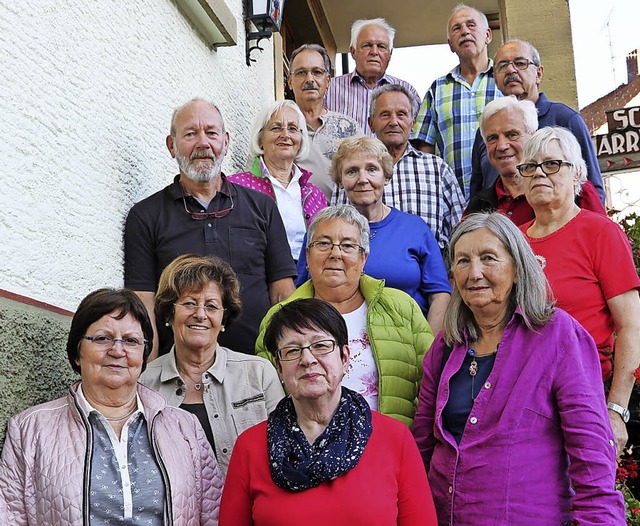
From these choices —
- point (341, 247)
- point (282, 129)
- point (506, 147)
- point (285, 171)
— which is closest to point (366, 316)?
point (341, 247)

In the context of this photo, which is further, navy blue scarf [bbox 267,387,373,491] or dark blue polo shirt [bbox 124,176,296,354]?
dark blue polo shirt [bbox 124,176,296,354]

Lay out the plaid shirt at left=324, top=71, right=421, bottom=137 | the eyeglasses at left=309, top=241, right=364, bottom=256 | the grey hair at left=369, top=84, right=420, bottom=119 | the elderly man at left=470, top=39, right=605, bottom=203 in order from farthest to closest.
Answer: the plaid shirt at left=324, top=71, right=421, bottom=137 < the grey hair at left=369, top=84, right=420, bottom=119 < the elderly man at left=470, top=39, right=605, bottom=203 < the eyeglasses at left=309, top=241, right=364, bottom=256

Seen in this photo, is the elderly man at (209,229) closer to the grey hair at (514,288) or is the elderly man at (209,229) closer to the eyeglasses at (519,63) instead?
the grey hair at (514,288)

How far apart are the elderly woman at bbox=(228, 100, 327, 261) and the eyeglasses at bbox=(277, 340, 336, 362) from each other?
1878mm

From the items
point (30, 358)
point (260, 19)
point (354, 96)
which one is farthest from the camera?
point (260, 19)

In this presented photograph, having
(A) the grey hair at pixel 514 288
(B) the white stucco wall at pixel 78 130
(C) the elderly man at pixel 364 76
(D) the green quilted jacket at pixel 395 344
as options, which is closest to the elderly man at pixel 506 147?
(D) the green quilted jacket at pixel 395 344

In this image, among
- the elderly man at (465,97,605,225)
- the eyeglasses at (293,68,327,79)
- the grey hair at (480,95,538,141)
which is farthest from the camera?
the eyeglasses at (293,68,327,79)

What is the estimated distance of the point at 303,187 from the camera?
5.03 metres

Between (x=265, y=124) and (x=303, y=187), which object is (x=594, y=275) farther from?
(x=265, y=124)

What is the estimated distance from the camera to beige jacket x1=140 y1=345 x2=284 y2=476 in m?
3.27

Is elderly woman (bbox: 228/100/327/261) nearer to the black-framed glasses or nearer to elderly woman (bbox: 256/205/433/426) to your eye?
the black-framed glasses

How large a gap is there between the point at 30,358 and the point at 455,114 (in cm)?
368

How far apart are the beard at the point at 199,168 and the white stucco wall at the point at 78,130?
33cm

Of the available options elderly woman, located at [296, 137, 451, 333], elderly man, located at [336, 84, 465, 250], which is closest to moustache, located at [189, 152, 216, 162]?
elderly woman, located at [296, 137, 451, 333]
